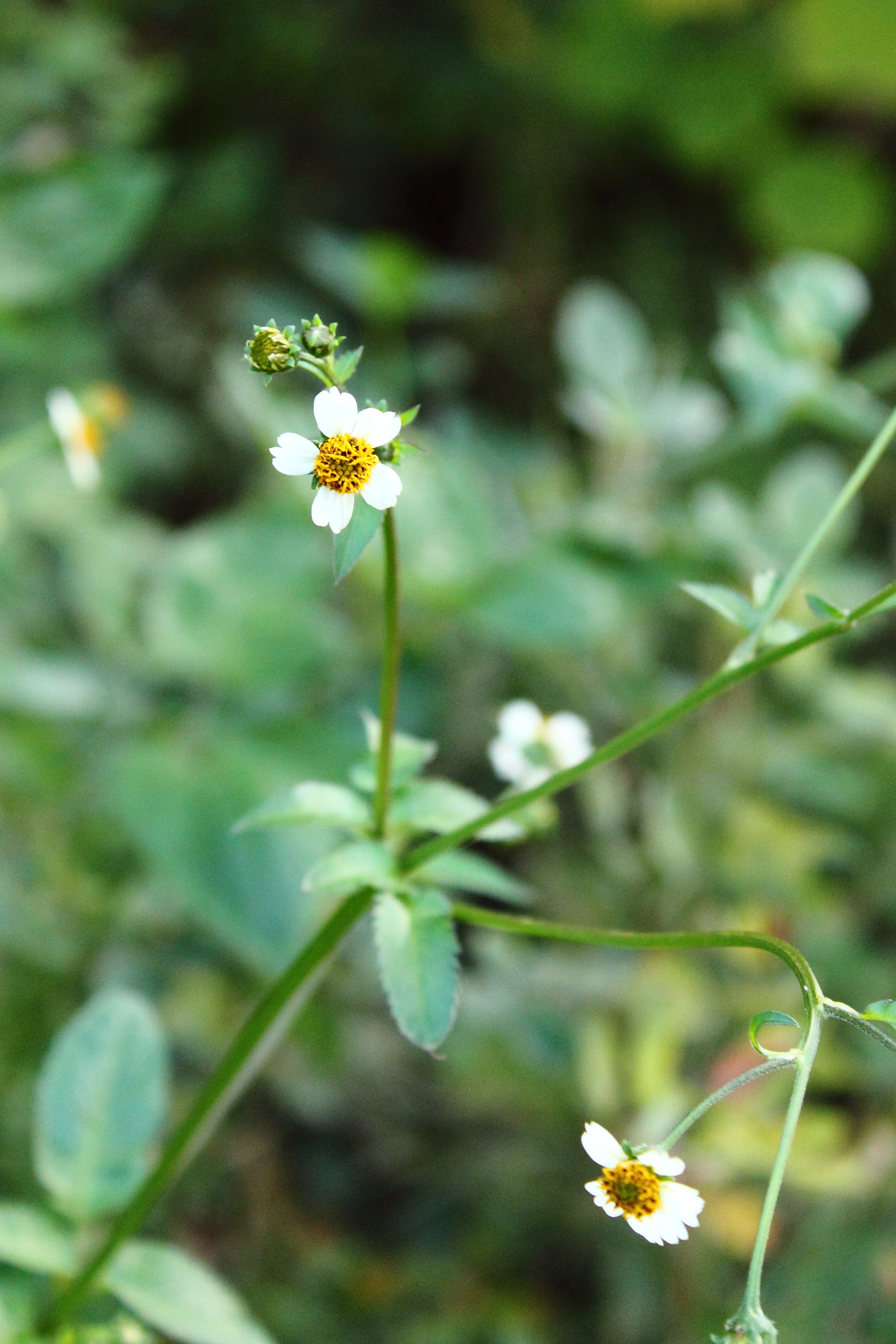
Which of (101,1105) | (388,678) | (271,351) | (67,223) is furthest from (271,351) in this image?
(67,223)

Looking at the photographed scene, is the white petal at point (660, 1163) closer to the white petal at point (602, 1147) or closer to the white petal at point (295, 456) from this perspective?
the white petal at point (602, 1147)

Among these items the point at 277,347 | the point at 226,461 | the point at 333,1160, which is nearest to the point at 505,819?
the point at 277,347

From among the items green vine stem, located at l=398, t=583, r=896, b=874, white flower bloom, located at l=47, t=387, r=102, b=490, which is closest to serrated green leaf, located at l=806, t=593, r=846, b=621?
green vine stem, located at l=398, t=583, r=896, b=874

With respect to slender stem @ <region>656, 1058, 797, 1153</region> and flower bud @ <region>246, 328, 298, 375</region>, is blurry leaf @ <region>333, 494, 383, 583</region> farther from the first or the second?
slender stem @ <region>656, 1058, 797, 1153</region>

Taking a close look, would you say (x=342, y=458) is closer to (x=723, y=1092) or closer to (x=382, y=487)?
(x=382, y=487)

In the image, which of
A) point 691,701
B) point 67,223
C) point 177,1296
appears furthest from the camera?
point 67,223

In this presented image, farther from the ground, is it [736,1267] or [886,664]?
[886,664]

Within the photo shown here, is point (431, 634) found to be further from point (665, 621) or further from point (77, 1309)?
point (77, 1309)
